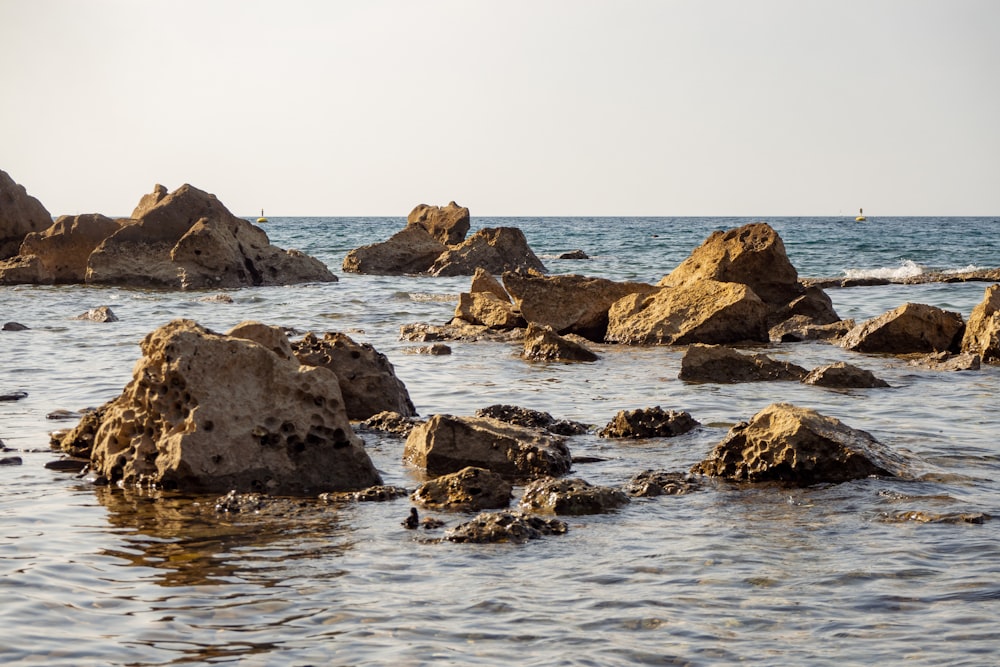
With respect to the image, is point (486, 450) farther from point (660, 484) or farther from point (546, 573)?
point (546, 573)

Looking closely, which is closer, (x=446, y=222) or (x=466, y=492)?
(x=466, y=492)

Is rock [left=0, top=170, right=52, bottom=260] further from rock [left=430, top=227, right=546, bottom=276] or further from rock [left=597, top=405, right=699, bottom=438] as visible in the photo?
rock [left=597, top=405, right=699, bottom=438]

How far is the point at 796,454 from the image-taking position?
7.17m

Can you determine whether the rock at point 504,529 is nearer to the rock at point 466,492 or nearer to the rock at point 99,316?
the rock at point 466,492

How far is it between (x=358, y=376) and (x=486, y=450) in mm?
2301

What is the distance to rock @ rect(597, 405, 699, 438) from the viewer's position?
8789mm

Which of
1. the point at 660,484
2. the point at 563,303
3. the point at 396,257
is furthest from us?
the point at 396,257

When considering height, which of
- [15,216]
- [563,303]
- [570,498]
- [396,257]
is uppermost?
[15,216]

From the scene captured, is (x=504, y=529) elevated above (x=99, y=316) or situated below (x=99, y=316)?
below

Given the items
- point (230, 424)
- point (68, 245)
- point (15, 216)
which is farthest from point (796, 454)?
point (15, 216)

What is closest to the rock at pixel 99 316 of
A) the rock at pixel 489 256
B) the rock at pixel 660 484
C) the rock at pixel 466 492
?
the rock at pixel 466 492

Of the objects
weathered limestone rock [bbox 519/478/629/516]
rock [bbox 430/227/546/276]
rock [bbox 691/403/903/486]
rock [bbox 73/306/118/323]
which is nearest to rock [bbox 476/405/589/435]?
rock [bbox 691/403/903/486]

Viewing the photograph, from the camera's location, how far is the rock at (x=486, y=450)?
7.41m

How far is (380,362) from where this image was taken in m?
9.68
